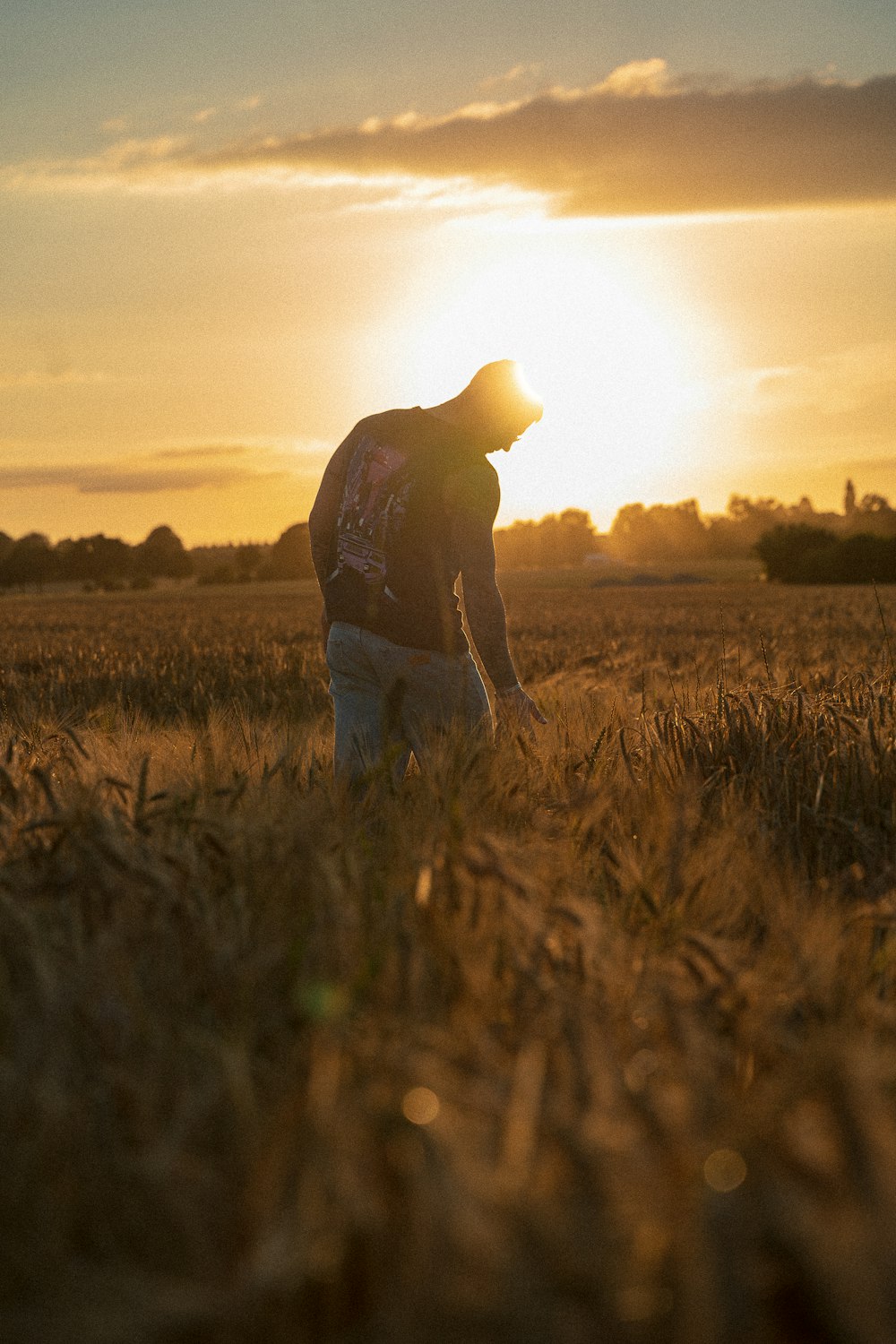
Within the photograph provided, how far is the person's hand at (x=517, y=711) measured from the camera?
13.3ft

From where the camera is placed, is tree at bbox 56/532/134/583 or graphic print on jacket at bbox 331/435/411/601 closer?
graphic print on jacket at bbox 331/435/411/601

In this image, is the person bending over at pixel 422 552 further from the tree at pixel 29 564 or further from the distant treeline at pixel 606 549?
the tree at pixel 29 564

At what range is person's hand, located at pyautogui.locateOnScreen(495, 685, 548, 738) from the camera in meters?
4.05

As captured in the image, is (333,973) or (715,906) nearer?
(333,973)

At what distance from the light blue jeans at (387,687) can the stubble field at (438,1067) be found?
1036 millimetres

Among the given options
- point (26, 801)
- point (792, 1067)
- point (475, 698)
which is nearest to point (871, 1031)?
point (792, 1067)

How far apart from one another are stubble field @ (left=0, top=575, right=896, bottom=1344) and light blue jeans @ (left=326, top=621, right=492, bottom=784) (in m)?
1.04

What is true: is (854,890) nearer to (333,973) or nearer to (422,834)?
(422,834)

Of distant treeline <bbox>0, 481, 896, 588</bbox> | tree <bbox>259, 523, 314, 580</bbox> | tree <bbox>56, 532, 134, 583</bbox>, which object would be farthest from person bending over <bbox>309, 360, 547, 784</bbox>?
tree <bbox>56, 532, 134, 583</bbox>

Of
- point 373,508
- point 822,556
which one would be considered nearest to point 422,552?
point 373,508

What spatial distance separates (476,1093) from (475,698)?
3195 millimetres

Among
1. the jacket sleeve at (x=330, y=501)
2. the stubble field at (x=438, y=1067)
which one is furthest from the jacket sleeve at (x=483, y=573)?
the stubble field at (x=438, y=1067)

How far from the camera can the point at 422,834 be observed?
9.12ft

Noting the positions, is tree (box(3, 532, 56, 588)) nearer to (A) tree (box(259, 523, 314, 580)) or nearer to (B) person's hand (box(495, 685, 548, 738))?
(A) tree (box(259, 523, 314, 580))
